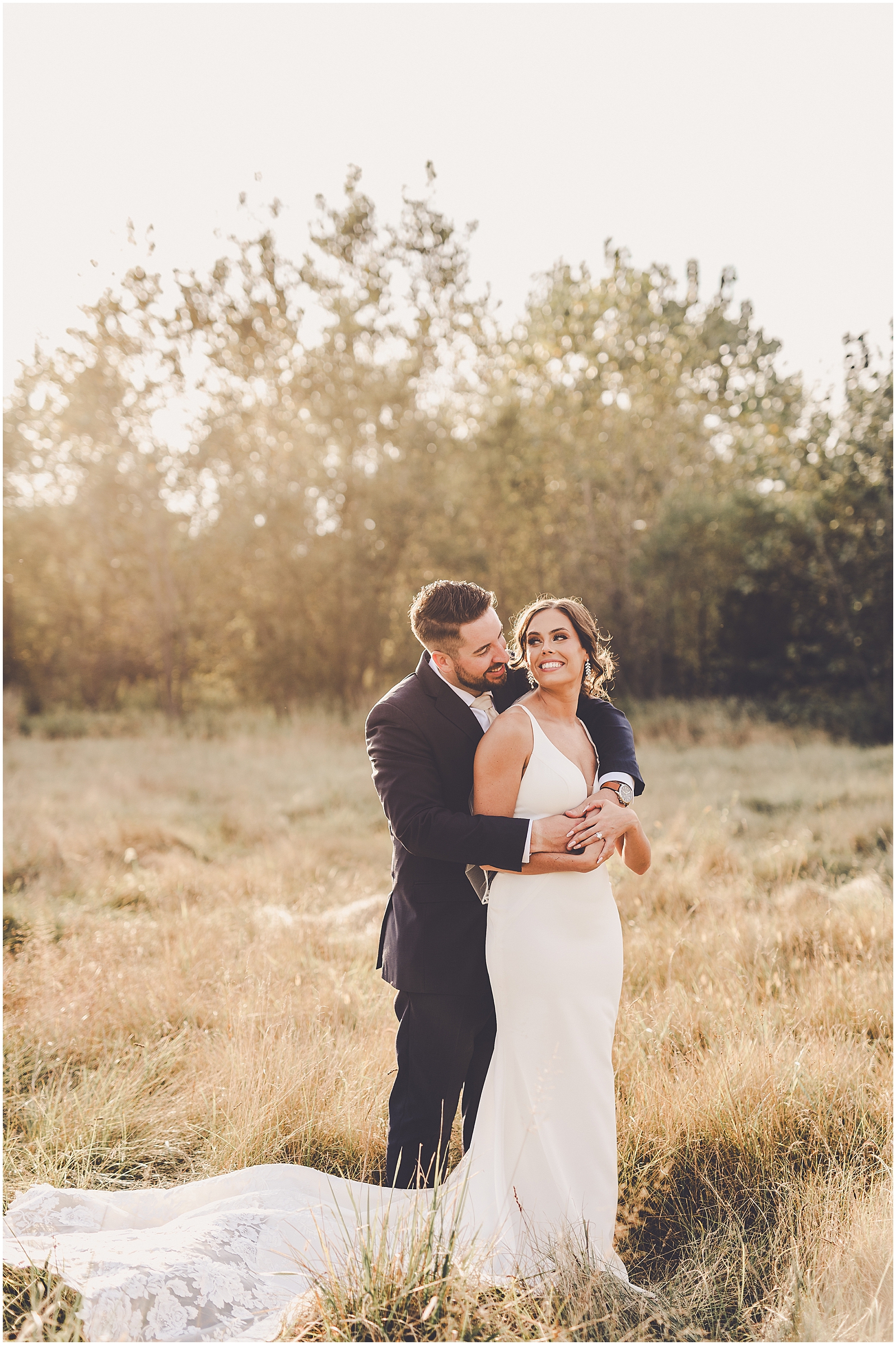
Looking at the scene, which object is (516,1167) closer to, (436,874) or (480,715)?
(436,874)

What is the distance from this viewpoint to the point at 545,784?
2748 millimetres

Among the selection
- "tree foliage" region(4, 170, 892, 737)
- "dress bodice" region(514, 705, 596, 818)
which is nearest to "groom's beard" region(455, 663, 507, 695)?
"dress bodice" region(514, 705, 596, 818)

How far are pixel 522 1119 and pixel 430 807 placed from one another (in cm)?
105

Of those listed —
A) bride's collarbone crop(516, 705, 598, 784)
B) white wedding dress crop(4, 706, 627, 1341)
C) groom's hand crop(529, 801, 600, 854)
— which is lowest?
white wedding dress crop(4, 706, 627, 1341)

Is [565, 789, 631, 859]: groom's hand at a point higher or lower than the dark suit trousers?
higher

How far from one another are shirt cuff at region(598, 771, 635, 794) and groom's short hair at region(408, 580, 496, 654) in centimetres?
68

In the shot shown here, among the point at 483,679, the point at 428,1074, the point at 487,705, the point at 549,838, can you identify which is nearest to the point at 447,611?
the point at 483,679

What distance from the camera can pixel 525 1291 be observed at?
7.66ft

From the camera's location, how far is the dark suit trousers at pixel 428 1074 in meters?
2.86

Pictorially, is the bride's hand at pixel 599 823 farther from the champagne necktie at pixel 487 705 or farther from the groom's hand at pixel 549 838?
the champagne necktie at pixel 487 705

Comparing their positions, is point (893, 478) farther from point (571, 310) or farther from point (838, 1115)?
point (838, 1115)

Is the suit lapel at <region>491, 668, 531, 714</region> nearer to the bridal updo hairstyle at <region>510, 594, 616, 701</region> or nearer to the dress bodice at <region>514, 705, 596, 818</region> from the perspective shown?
the bridal updo hairstyle at <region>510, 594, 616, 701</region>

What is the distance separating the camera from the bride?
2.52 meters

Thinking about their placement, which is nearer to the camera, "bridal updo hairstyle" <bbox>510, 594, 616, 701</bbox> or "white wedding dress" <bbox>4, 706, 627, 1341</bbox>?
"white wedding dress" <bbox>4, 706, 627, 1341</bbox>
